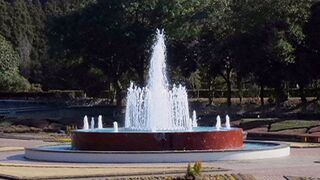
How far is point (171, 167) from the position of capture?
2466cm

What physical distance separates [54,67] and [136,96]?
200 ft

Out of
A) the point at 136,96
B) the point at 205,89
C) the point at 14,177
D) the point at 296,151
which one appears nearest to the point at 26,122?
the point at 136,96

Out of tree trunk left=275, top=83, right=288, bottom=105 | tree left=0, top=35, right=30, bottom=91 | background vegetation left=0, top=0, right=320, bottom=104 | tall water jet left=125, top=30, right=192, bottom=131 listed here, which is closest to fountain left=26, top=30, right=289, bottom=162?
tall water jet left=125, top=30, right=192, bottom=131

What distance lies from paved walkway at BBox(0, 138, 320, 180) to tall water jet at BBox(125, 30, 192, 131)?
633 cm

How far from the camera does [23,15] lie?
12344cm

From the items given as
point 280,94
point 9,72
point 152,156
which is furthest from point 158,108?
point 9,72

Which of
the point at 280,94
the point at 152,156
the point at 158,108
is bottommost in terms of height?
the point at 152,156

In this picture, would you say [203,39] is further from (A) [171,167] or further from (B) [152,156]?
(A) [171,167]

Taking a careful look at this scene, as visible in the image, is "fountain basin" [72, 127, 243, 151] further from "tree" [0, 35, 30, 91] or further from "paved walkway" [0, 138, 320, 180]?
"tree" [0, 35, 30, 91]

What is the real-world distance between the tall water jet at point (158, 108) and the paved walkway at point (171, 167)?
6331mm

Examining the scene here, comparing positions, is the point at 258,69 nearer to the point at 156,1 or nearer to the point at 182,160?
the point at 156,1

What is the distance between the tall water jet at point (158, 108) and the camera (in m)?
34.0

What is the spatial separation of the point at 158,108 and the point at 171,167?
996cm

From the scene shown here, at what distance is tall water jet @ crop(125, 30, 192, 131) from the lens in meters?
34.0
